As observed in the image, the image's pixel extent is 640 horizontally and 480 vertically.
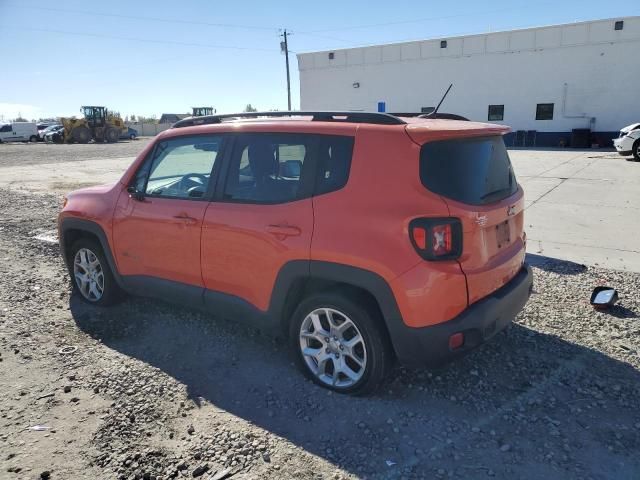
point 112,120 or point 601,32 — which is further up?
point 601,32

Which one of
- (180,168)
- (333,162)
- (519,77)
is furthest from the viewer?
(519,77)

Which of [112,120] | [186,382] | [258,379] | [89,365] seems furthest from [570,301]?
[112,120]

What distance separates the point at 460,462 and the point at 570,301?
277 centimetres

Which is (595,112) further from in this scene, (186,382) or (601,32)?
(186,382)

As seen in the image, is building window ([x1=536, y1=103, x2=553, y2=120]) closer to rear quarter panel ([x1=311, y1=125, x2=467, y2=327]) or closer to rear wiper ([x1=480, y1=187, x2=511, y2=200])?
rear wiper ([x1=480, y1=187, x2=511, y2=200])

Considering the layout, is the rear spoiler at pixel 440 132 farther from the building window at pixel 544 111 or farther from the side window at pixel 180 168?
the building window at pixel 544 111

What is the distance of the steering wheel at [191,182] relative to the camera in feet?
12.3

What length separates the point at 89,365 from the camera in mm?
3674

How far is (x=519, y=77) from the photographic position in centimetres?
3000

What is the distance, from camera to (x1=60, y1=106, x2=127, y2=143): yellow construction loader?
40.0 m

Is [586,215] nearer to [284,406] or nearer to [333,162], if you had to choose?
[333,162]

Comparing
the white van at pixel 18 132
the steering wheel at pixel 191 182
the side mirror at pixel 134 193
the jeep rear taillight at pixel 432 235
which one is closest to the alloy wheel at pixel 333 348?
the jeep rear taillight at pixel 432 235

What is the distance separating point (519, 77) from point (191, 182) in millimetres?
30808

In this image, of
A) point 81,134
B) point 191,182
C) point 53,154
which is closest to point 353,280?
point 191,182
